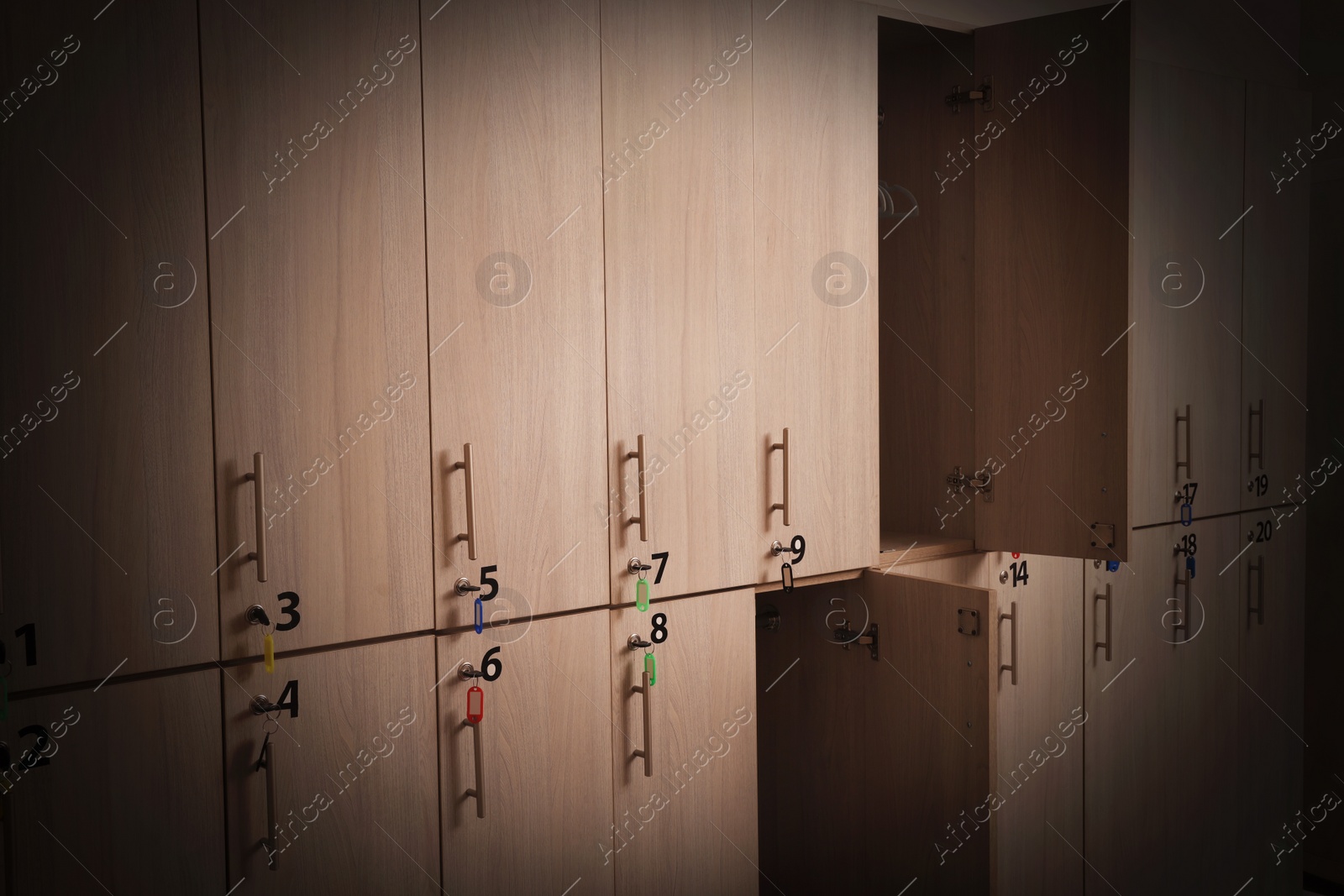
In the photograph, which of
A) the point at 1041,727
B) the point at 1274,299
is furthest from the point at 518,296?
the point at 1274,299

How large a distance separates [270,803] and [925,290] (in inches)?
85.4

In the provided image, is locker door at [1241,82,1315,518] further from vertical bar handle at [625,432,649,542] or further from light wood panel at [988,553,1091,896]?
vertical bar handle at [625,432,649,542]

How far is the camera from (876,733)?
8.61ft

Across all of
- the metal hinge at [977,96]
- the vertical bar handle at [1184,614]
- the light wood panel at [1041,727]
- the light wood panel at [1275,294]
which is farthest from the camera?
the light wood panel at [1275,294]

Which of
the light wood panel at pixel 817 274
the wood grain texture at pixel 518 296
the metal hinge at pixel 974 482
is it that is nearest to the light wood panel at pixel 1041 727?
the metal hinge at pixel 974 482

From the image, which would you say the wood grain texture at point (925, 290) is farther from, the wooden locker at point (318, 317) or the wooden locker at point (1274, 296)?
the wooden locker at point (318, 317)

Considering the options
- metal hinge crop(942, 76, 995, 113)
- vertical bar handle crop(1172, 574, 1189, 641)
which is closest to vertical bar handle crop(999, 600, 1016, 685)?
vertical bar handle crop(1172, 574, 1189, 641)

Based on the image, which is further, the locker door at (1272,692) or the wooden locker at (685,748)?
the locker door at (1272,692)

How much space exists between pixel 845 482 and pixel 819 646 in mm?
547

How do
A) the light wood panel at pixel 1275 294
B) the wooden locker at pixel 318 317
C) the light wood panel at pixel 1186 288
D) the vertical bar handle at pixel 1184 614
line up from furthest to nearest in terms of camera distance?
the light wood panel at pixel 1275 294, the vertical bar handle at pixel 1184 614, the light wood panel at pixel 1186 288, the wooden locker at pixel 318 317

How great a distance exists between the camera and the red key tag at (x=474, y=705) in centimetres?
195

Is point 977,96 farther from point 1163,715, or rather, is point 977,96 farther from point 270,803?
point 270,803

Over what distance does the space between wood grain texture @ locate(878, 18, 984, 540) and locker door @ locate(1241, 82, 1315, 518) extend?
1.11 m

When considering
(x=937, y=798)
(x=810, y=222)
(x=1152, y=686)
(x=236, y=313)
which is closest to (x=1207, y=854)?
(x=1152, y=686)
